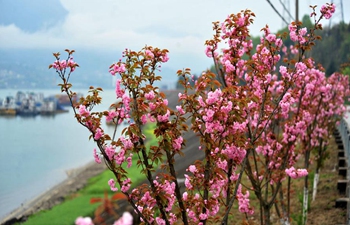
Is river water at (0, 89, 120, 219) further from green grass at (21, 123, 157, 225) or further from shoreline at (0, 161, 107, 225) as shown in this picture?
green grass at (21, 123, 157, 225)

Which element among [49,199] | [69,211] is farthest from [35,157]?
[69,211]

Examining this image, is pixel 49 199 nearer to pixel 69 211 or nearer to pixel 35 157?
pixel 69 211

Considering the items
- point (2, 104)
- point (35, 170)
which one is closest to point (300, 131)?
point (35, 170)

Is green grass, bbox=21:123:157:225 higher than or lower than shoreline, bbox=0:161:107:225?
higher

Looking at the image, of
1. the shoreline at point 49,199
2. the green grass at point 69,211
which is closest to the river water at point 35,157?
the shoreline at point 49,199

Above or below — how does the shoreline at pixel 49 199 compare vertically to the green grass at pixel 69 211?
below

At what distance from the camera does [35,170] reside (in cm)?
3073

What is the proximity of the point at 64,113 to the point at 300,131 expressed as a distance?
6918 centimetres

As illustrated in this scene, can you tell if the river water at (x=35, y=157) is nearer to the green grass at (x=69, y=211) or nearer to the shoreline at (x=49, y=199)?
the shoreline at (x=49, y=199)

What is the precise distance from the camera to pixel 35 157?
3531 cm

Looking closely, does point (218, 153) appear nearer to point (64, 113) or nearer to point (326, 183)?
point (326, 183)

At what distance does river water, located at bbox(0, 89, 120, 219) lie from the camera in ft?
82.5

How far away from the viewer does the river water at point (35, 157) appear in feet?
82.5

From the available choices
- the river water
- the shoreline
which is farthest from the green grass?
the river water
